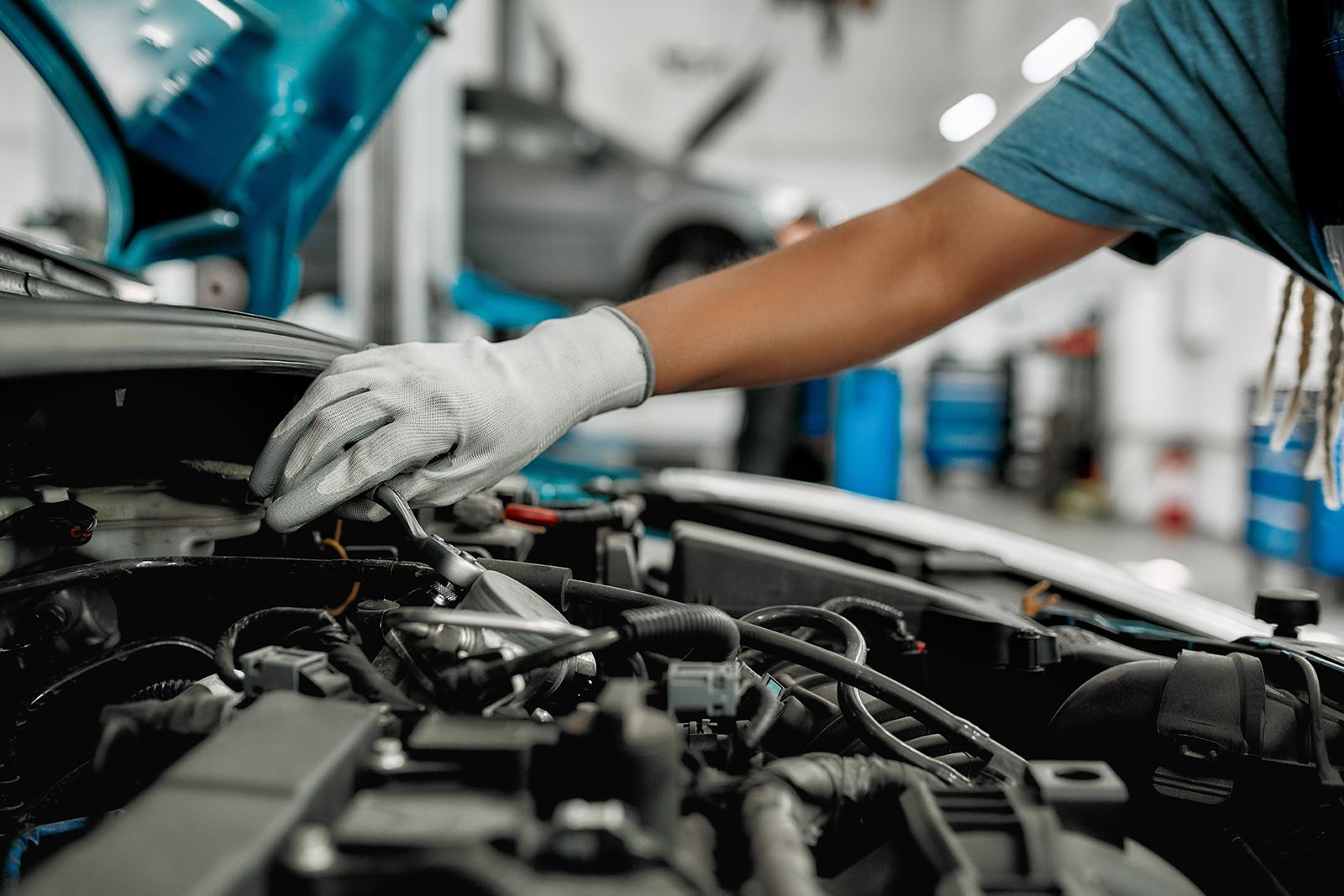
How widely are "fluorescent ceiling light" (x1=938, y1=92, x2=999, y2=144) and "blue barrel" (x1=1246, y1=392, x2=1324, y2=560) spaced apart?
138 inches

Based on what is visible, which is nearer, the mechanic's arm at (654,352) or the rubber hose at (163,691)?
the rubber hose at (163,691)

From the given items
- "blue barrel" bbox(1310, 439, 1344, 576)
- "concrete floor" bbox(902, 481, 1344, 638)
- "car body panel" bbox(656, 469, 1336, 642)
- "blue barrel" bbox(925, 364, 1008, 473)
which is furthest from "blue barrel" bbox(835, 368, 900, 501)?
"car body panel" bbox(656, 469, 1336, 642)

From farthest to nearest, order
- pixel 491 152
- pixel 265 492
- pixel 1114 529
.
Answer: pixel 1114 529 < pixel 491 152 < pixel 265 492

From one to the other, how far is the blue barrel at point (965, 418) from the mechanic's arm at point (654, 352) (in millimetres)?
6840

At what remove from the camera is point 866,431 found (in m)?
4.72

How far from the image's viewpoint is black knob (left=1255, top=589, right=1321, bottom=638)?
2.47 ft

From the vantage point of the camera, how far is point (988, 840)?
0.41 metres

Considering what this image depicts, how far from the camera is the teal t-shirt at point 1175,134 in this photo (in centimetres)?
93

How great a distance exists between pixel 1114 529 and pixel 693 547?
5.75 metres

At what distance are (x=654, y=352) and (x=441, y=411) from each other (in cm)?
26

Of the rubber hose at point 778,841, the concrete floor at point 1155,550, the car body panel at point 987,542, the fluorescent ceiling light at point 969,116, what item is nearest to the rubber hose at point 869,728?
the rubber hose at point 778,841

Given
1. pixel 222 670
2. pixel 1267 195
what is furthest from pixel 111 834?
pixel 1267 195

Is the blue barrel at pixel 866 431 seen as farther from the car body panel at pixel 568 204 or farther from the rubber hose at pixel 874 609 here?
the rubber hose at pixel 874 609

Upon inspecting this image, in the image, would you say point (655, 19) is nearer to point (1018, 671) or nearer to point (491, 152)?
point (491, 152)
